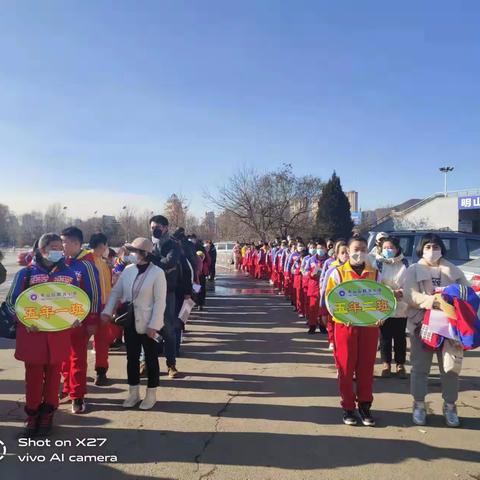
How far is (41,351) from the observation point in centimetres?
421

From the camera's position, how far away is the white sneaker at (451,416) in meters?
4.50

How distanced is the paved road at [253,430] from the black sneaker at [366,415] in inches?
3.5

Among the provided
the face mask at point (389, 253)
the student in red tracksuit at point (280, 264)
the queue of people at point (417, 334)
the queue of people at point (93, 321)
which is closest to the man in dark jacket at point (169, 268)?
the queue of people at point (93, 321)

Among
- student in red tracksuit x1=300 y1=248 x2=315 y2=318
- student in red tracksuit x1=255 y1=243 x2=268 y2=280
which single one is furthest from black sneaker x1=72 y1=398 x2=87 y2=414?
student in red tracksuit x1=255 y1=243 x2=268 y2=280

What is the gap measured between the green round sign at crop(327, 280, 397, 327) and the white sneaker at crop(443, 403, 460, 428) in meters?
1.11

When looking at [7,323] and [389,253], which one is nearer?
[7,323]

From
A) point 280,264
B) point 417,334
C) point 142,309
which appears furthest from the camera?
point 280,264

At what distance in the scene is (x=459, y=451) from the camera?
3.96 metres

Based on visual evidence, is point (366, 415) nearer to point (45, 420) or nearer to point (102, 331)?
point (45, 420)

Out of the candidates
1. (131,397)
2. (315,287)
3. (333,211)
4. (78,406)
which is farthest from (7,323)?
(333,211)

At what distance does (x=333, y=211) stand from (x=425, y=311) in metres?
36.7

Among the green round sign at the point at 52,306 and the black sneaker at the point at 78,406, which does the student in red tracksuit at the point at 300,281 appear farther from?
the green round sign at the point at 52,306

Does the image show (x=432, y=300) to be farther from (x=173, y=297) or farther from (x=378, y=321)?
(x=173, y=297)

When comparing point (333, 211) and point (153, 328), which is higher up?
point (333, 211)
